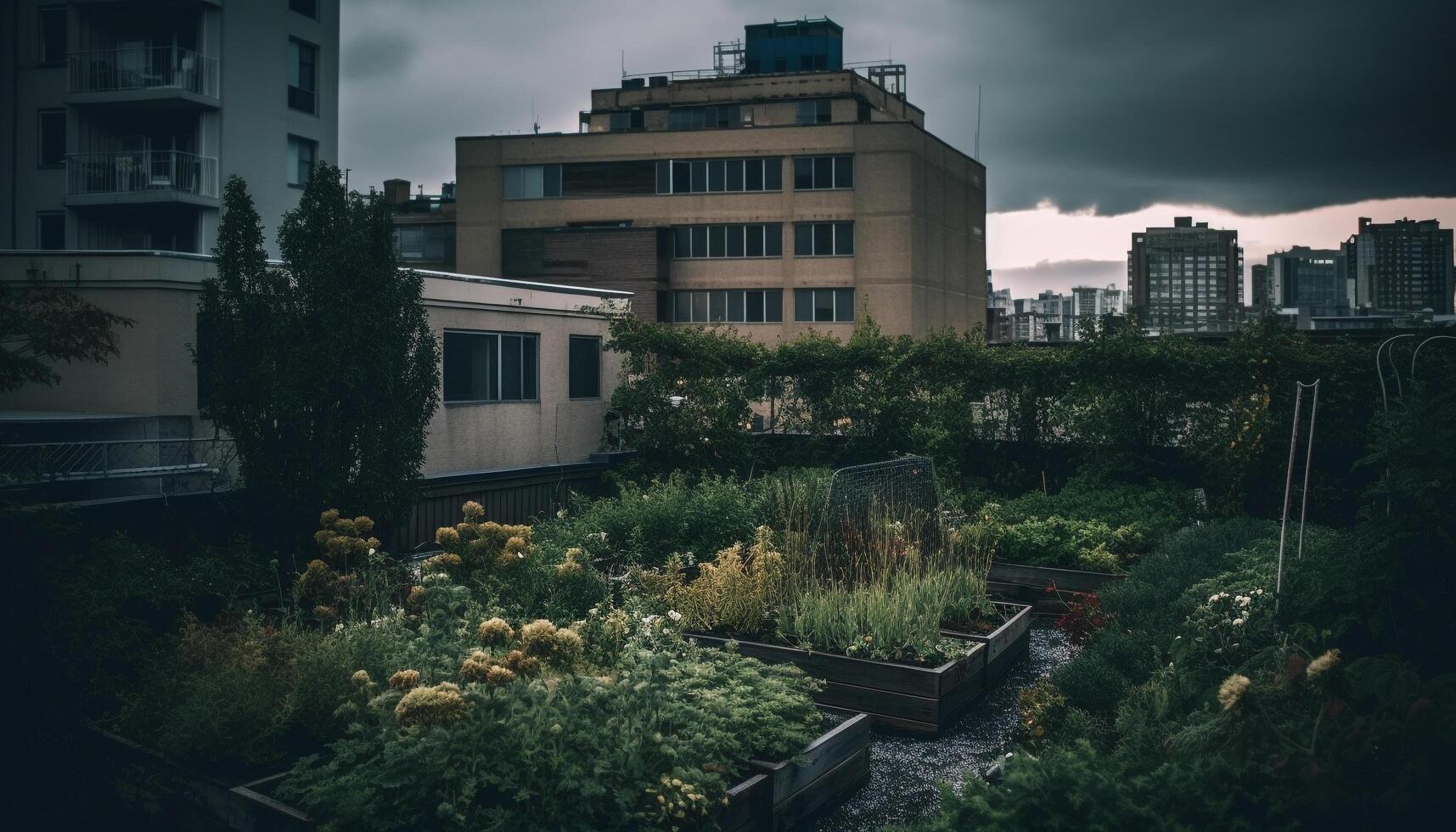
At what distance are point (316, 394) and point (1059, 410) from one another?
10212 mm

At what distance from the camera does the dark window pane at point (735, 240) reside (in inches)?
1850

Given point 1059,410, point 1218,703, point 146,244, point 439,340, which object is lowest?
point 1218,703

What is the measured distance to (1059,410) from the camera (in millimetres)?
14852

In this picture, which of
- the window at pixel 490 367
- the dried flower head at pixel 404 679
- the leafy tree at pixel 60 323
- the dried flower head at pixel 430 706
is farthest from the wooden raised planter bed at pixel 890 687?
the window at pixel 490 367

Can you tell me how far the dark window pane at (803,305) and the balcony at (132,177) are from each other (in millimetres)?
25226

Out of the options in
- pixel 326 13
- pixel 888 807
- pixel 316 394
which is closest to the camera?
pixel 888 807

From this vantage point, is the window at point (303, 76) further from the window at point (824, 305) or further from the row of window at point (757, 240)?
the window at point (824, 305)

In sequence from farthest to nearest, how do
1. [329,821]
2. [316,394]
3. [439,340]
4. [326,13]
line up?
[326,13], [439,340], [316,394], [329,821]

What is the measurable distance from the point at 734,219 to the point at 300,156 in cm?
2071

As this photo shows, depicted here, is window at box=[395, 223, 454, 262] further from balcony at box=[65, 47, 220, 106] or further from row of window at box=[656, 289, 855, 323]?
balcony at box=[65, 47, 220, 106]

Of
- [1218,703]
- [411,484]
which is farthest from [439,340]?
[1218,703]

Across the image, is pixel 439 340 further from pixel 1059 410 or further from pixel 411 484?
pixel 1059 410

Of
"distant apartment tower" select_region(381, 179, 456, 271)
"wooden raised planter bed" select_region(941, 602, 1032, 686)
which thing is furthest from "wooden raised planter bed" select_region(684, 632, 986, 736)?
"distant apartment tower" select_region(381, 179, 456, 271)

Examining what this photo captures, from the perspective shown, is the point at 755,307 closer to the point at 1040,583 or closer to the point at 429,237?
the point at 429,237
